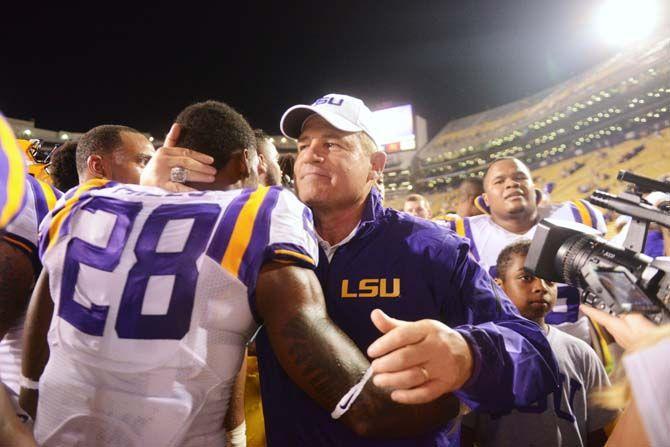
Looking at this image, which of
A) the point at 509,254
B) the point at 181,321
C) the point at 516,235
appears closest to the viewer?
the point at 181,321

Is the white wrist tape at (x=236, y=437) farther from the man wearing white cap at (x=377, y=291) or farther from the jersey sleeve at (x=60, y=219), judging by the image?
the jersey sleeve at (x=60, y=219)

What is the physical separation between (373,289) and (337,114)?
851 millimetres

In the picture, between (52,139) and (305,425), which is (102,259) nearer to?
(305,425)

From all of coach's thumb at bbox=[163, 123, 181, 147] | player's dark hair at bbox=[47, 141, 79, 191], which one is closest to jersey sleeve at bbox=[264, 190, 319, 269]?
coach's thumb at bbox=[163, 123, 181, 147]

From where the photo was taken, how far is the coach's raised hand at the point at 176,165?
5.39 ft

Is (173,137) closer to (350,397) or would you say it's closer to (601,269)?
(350,397)

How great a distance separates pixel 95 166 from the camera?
285 cm

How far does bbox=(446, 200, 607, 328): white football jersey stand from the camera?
336 cm

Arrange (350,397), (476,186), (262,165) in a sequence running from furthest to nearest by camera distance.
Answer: (476,186)
(262,165)
(350,397)

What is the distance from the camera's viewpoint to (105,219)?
1.44 metres

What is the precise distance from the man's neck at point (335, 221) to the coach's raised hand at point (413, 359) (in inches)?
38.6

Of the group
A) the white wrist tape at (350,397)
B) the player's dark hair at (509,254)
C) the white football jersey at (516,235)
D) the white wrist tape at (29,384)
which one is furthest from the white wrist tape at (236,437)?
the white football jersey at (516,235)

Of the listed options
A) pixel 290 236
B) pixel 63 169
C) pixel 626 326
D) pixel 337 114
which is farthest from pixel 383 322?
pixel 63 169

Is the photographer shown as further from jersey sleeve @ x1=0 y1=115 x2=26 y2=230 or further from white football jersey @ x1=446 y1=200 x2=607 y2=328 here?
white football jersey @ x1=446 y1=200 x2=607 y2=328
